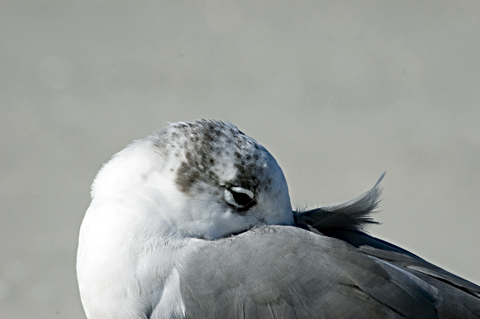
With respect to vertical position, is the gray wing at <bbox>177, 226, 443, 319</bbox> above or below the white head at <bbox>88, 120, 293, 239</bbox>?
below

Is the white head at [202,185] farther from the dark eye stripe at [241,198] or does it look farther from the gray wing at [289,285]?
the gray wing at [289,285]

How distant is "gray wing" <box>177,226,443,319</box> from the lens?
2145mm

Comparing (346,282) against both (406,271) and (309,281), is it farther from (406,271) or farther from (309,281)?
(406,271)

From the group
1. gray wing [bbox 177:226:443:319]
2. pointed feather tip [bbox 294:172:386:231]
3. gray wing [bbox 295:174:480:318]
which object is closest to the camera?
gray wing [bbox 177:226:443:319]

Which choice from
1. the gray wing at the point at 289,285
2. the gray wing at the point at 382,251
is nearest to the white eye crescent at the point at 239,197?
the gray wing at the point at 289,285

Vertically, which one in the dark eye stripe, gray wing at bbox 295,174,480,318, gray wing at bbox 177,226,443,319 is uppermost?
the dark eye stripe

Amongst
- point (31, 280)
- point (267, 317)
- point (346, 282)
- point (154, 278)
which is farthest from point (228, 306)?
point (31, 280)

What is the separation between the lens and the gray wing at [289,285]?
7.04ft

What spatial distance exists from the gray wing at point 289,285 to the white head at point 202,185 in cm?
14

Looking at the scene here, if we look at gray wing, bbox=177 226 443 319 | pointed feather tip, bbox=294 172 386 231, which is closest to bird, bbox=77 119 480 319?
gray wing, bbox=177 226 443 319

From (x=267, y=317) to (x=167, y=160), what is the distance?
76 cm

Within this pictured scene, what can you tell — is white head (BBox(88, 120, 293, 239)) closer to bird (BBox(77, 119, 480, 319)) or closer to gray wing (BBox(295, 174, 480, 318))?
bird (BBox(77, 119, 480, 319))

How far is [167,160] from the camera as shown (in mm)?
2385

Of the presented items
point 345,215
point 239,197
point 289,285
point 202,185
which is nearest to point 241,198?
point 239,197
